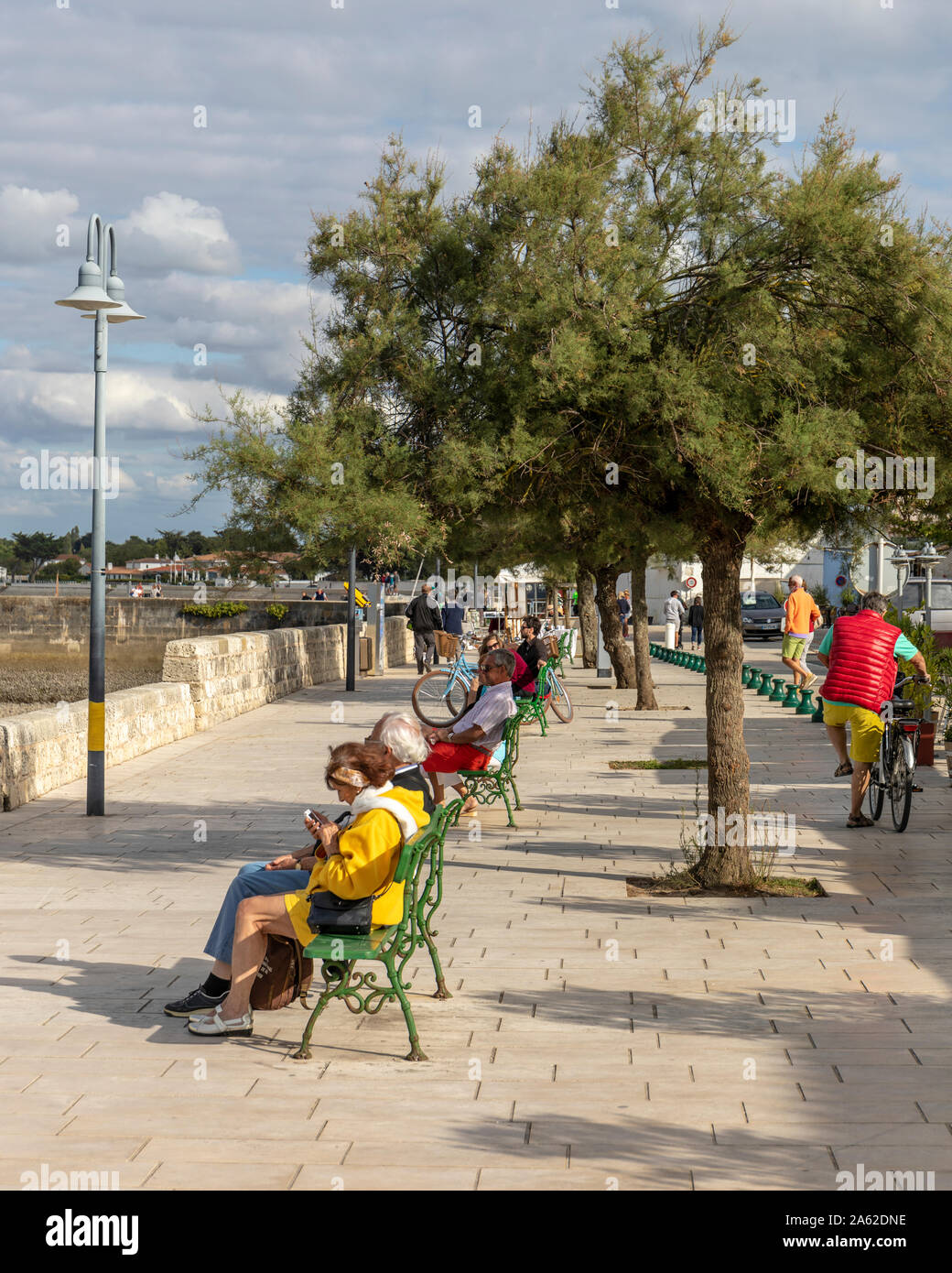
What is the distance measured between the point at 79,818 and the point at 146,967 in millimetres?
4584

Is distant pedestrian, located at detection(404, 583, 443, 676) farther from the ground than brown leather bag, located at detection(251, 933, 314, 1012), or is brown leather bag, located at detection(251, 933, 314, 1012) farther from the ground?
distant pedestrian, located at detection(404, 583, 443, 676)

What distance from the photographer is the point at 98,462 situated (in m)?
11.1

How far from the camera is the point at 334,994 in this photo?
199 inches

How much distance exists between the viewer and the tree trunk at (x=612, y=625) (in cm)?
2288

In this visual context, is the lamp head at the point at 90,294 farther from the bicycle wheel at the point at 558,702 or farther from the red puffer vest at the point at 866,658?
the bicycle wheel at the point at 558,702

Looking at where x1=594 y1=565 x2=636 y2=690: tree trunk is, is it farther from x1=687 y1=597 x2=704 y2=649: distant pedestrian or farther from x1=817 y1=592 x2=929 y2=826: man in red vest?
x1=687 y1=597 x2=704 y2=649: distant pedestrian

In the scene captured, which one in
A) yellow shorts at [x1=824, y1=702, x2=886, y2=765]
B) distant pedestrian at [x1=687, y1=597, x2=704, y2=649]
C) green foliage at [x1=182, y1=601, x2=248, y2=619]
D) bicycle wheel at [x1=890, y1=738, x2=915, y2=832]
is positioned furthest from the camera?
distant pedestrian at [x1=687, y1=597, x2=704, y2=649]

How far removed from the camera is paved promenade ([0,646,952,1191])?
4137 mm

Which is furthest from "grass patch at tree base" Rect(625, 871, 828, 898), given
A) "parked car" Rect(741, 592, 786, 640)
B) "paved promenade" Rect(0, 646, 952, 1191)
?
"parked car" Rect(741, 592, 786, 640)

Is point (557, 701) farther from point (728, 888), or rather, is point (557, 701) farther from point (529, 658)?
point (728, 888)

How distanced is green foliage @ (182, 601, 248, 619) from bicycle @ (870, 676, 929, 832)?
25810 mm
